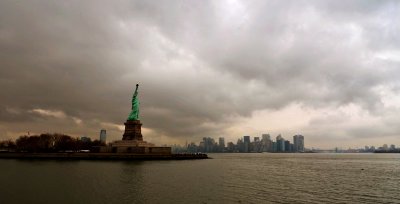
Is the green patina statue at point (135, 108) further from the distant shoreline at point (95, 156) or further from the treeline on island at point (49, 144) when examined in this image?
the treeline on island at point (49, 144)

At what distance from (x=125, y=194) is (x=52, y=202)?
22.6ft

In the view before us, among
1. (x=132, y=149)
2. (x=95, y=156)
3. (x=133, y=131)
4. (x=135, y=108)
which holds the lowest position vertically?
(x=95, y=156)

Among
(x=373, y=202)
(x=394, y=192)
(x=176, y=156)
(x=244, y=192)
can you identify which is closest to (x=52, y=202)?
(x=244, y=192)

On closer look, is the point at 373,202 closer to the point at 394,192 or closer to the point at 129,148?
the point at 394,192

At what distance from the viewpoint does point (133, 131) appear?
100m

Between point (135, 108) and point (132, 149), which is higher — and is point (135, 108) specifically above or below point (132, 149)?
above

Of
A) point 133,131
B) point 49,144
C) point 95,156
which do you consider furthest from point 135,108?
point 49,144

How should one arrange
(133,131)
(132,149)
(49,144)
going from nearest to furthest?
1. (132,149)
2. (133,131)
3. (49,144)

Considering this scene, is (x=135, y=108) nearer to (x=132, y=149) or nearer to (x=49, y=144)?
(x=132, y=149)

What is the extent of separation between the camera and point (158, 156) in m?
99.2

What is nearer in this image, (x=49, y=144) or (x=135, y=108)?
(x=135, y=108)

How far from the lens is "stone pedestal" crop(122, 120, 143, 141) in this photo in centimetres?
10012

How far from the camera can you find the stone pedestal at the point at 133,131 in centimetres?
10012

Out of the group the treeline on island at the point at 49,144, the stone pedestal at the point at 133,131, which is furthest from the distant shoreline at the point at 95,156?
the treeline on island at the point at 49,144
